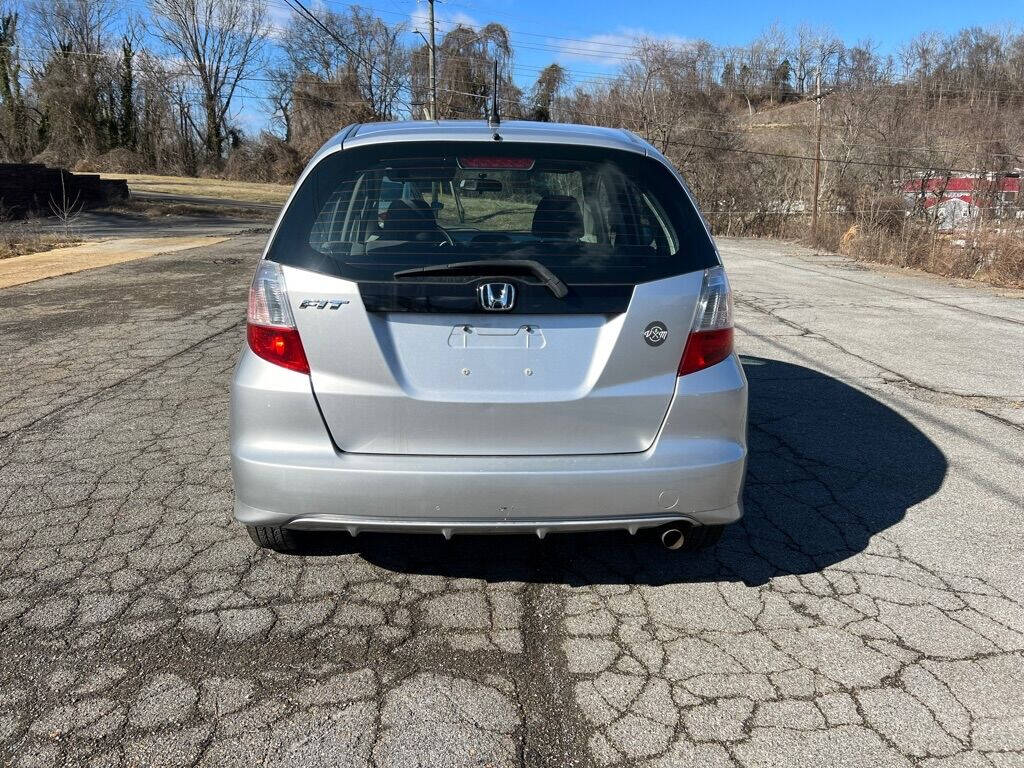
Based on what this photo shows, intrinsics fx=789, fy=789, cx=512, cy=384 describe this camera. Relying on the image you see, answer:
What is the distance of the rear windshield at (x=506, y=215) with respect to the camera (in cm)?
272

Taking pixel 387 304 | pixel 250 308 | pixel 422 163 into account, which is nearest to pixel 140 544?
pixel 250 308

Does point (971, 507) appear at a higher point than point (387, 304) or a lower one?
lower

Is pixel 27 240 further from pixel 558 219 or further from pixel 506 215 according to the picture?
pixel 558 219

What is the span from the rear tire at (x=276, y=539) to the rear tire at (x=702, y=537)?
61.7 inches

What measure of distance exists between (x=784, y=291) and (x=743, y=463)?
10.4m

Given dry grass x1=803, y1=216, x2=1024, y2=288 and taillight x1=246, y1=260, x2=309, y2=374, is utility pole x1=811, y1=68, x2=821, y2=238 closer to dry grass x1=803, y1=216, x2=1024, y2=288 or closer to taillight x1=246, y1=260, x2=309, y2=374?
dry grass x1=803, y1=216, x2=1024, y2=288

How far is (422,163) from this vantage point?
291 cm

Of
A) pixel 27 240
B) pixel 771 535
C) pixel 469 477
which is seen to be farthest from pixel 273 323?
pixel 27 240

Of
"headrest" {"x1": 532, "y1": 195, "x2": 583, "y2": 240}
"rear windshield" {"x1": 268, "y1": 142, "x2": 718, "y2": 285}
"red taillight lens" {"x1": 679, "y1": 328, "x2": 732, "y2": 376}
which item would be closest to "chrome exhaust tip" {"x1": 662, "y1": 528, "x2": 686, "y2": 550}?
"red taillight lens" {"x1": 679, "y1": 328, "x2": 732, "y2": 376}

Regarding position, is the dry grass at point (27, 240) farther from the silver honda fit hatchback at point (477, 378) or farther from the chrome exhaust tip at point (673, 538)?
the chrome exhaust tip at point (673, 538)

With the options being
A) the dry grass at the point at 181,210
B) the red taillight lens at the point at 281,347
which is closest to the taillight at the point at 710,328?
the red taillight lens at the point at 281,347

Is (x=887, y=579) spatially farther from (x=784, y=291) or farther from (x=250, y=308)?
(x=784, y=291)

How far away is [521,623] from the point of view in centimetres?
288

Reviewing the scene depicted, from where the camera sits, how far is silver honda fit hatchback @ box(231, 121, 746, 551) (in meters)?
2.63
